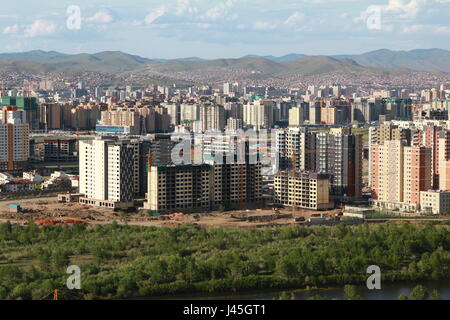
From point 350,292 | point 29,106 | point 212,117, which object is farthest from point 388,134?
point 29,106

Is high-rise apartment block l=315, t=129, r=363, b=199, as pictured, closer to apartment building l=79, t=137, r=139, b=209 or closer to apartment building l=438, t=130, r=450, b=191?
apartment building l=438, t=130, r=450, b=191

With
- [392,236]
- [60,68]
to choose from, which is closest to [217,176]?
[392,236]

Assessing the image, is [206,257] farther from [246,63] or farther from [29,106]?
[246,63]

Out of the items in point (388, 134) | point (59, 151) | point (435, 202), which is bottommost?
point (435, 202)

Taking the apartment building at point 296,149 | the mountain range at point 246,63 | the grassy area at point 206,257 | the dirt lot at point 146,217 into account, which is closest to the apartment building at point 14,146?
the dirt lot at point 146,217

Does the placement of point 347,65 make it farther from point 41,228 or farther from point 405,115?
point 41,228

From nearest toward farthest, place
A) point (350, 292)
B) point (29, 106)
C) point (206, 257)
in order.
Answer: point (350, 292)
point (206, 257)
point (29, 106)

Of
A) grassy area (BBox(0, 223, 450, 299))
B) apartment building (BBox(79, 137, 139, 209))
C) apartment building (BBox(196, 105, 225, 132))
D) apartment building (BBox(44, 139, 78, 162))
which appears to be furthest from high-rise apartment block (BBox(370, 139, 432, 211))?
apartment building (BBox(196, 105, 225, 132))
